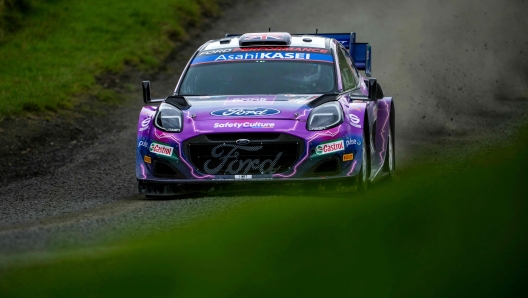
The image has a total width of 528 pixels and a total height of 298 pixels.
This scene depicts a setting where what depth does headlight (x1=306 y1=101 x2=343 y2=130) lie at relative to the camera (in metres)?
7.78

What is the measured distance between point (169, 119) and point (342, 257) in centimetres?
580

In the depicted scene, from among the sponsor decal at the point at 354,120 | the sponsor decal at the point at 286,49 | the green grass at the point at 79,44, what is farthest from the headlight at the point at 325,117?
the green grass at the point at 79,44

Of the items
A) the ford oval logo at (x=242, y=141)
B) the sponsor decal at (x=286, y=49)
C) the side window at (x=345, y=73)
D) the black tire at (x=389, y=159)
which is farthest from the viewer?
the black tire at (x=389, y=159)

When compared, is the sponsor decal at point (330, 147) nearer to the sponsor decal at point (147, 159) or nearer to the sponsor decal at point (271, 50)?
the sponsor decal at point (147, 159)

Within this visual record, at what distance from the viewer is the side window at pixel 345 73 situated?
9250 mm

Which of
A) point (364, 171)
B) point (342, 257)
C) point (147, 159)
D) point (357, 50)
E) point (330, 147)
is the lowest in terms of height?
point (364, 171)

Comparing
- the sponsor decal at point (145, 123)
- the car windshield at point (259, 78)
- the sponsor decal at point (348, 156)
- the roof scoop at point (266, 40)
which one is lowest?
the sponsor decal at point (348, 156)

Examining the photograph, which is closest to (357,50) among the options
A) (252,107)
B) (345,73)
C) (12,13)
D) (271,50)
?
(345,73)

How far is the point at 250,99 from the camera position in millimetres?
8367

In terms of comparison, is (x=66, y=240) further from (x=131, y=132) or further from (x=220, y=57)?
(x=131, y=132)

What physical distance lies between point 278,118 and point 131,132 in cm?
770

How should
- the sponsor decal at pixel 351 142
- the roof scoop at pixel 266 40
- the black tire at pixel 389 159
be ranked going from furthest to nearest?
the black tire at pixel 389 159, the roof scoop at pixel 266 40, the sponsor decal at pixel 351 142

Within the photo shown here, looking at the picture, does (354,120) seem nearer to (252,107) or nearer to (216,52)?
(252,107)

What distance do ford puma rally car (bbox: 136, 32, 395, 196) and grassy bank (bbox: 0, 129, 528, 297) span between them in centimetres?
509
